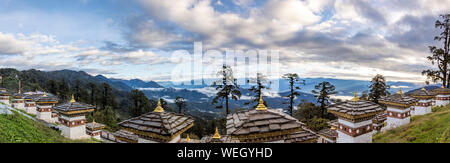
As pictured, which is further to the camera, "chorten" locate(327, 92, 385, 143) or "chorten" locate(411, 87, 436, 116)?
"chorten" locate(411, 87, 436, 116)

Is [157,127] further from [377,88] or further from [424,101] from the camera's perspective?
[377,88]

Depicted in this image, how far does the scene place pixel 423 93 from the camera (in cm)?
1705

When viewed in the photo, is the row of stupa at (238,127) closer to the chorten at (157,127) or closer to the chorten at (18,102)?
the chorten at (157,127)

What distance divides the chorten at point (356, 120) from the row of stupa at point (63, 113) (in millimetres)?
19780

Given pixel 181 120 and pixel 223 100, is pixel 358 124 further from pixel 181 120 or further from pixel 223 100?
pixel 223 100

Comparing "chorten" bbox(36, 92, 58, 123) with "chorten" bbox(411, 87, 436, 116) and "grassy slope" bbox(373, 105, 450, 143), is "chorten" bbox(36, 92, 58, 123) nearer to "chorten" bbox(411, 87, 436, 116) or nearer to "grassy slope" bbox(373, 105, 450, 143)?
"grassy slope" bbox(373, 105, 450, 143)

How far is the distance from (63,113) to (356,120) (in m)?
21.7

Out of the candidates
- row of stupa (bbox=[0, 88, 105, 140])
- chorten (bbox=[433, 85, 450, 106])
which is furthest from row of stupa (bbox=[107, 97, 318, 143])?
chorten (bbox=[433, 85, 450, 106])

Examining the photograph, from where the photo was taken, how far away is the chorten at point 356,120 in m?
10.5

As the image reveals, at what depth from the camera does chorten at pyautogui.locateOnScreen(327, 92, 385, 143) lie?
10453 millimetres

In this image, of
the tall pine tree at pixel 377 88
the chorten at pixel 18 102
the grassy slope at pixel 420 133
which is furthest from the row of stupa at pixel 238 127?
the tall pine tree at pixel 377 88

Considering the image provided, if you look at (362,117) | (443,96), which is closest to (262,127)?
(362,117)

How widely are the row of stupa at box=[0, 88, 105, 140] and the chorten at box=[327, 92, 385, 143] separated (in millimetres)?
19780
